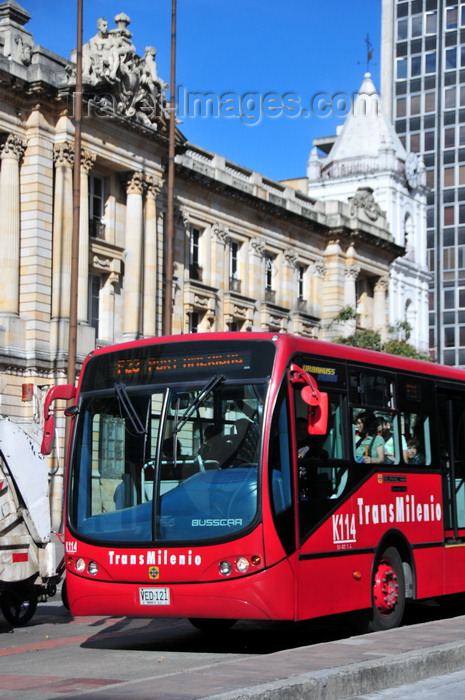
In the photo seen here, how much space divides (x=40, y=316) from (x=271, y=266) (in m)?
16.0

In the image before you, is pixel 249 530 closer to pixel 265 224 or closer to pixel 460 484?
pixel 460 484

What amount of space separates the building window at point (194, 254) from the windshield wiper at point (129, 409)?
31.4m

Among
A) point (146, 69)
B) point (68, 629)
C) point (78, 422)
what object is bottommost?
point (68, 629)

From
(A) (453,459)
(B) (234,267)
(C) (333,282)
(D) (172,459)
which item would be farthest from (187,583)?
(C) (333,282)

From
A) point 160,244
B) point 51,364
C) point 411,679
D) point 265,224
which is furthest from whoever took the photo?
point 265,224

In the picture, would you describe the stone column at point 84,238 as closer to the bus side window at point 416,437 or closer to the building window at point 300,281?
the building window at point 300,281

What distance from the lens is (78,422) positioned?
36.7 feet

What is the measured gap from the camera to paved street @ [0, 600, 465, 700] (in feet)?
25.5

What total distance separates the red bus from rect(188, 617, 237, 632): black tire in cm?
162

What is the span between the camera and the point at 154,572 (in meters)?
10.4

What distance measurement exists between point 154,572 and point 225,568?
2.32 ft

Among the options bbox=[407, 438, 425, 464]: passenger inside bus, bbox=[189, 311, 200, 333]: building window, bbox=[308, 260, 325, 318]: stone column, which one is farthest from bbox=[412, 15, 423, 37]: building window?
bbox=[407, 438, 425, 464]: passenger inside bus

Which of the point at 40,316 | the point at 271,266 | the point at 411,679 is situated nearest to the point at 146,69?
the point at 40,316

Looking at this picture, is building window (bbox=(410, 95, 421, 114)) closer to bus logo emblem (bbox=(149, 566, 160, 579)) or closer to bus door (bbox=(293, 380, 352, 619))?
bus door (bbox=(293, 380, 352, 619))
